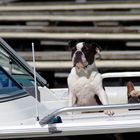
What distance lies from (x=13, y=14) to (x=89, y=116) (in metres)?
6.41

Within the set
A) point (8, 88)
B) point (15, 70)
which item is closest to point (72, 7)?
point (15, 70)

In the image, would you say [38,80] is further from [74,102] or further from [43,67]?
[43,67]

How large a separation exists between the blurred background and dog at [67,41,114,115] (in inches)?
98.9

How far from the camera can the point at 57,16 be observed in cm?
857

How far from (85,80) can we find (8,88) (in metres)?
0.63

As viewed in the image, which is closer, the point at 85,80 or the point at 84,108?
the point at 84,108

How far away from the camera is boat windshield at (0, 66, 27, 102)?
2.85 meters

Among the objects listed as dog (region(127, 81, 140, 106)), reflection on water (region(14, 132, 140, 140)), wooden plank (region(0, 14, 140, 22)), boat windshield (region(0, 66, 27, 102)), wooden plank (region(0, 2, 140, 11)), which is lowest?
reflection on water (region(14, 132, 140, 140))

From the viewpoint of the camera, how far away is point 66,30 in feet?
24.6

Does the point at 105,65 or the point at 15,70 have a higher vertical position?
the point at 105,65

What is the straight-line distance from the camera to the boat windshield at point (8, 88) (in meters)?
2.85

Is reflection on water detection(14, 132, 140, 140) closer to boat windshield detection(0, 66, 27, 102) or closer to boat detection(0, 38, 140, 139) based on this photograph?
boat detection(0, 38, 140, 139)

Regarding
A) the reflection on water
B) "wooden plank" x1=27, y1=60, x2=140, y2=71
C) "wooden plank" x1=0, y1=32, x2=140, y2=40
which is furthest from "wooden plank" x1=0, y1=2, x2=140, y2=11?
the reflection on water

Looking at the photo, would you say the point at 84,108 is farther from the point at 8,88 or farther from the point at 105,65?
the point at 105,65
